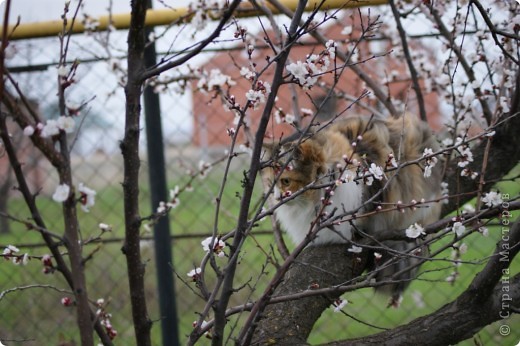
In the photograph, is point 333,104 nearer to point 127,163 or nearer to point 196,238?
point 196,238

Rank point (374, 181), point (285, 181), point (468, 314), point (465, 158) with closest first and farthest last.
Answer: point (468, 314)
point (465, 158)
point (374, 181)
point (285, 181)

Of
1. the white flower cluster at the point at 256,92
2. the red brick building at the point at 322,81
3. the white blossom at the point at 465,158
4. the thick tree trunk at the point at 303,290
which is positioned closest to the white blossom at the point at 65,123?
the white flower cluster at the point at 256,92

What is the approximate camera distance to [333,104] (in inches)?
140

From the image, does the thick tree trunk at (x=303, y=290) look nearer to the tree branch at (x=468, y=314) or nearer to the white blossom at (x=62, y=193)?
the tree branch at (x=468, y=314)

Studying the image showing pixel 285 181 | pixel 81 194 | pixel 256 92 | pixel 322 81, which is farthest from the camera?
pixel 322 81

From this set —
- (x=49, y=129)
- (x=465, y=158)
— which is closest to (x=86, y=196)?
(x=49, y=129)

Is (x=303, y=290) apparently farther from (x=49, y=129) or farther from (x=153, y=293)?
(x=153, y=293)

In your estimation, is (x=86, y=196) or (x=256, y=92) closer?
(x=86, y=196)

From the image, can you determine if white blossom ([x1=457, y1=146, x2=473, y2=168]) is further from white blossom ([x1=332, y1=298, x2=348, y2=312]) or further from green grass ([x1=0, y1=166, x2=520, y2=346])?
green grass ([x1=0, y1=166, x2=520, y2=346])

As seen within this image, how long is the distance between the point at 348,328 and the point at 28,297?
225 cm

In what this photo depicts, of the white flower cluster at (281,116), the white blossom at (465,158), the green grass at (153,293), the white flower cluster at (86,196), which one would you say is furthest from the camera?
the green grass at (153,293)

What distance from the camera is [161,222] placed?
347 centimetres

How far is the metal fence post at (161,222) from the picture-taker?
3.48 meters

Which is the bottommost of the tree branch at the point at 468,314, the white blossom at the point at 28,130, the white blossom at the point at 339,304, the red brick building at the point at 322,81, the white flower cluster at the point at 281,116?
the tree branch at the point at 468,314
